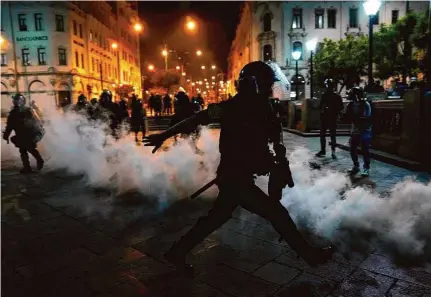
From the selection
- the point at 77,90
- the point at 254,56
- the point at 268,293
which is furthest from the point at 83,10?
the point at 268,293

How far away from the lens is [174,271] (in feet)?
11.3

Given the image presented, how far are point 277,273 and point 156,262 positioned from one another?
1172 mm

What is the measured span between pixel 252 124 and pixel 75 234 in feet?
9.19

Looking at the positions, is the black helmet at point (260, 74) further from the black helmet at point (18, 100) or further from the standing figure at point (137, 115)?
the standing figure at point (137, 115)

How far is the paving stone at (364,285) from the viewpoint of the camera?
2.97m

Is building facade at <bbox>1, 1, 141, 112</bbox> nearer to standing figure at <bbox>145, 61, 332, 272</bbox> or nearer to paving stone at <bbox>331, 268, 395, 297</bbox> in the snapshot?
standing figure at <bbox>145, 61, 332, 272</bbox>

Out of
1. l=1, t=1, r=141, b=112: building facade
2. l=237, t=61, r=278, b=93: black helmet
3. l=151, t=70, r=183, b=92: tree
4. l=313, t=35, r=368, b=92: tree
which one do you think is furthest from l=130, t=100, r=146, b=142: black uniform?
l=1, t=1, r=141, b=112: building facade

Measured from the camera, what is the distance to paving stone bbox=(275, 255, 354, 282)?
10.8ft

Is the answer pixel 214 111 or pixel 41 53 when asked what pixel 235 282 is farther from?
pixel 41 53

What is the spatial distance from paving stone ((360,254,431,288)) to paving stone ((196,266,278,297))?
1.02m

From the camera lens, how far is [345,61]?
3588 centimetres

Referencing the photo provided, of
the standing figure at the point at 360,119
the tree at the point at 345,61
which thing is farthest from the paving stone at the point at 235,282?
the tree at the point at 345,61

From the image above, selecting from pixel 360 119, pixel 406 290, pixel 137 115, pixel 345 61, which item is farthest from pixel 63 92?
pixel 406 290

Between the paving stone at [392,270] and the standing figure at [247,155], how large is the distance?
0.54m
